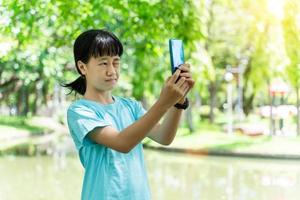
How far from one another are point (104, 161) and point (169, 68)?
14.2 metres

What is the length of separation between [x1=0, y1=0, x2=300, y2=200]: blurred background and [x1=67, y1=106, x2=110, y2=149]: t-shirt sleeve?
20.7 inches

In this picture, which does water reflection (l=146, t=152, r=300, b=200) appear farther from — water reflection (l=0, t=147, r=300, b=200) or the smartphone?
the smartphone

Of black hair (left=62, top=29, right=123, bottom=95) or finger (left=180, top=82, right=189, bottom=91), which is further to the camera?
black hair (left=62, top=29, right=123, bottom=95)

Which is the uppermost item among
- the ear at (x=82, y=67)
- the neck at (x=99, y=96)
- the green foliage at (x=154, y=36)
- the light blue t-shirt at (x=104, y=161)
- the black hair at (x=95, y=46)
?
the green foliage at (x=154, y=36)

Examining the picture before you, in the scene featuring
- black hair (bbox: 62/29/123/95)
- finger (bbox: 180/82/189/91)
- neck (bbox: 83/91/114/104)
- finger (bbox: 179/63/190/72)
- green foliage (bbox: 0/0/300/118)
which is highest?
green foliage (bbox: 0/0/300/118)

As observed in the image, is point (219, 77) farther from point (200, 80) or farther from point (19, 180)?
point (19, 180)

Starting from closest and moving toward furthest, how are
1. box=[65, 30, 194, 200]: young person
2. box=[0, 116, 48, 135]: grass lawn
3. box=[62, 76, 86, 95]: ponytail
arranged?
box=[65, 30, 194, 200]: young person → box=[62, 76, 86, 95]: ponytail → box=[0, 116, 48, 135]: grass lawn

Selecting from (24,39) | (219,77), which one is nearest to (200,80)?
(24,39)

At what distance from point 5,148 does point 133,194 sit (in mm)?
16908

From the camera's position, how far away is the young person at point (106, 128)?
1919 millimetres

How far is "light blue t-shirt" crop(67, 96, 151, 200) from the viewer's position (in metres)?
1.92

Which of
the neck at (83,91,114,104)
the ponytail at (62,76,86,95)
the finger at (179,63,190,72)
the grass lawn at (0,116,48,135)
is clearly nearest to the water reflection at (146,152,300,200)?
the ponytail at (62,76,86,95)

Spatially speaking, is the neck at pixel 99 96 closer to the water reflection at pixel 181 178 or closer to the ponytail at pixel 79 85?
the ponytail at pixel 79 85

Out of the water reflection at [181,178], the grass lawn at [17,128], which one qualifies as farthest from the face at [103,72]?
the grass lawn at [17,128]
